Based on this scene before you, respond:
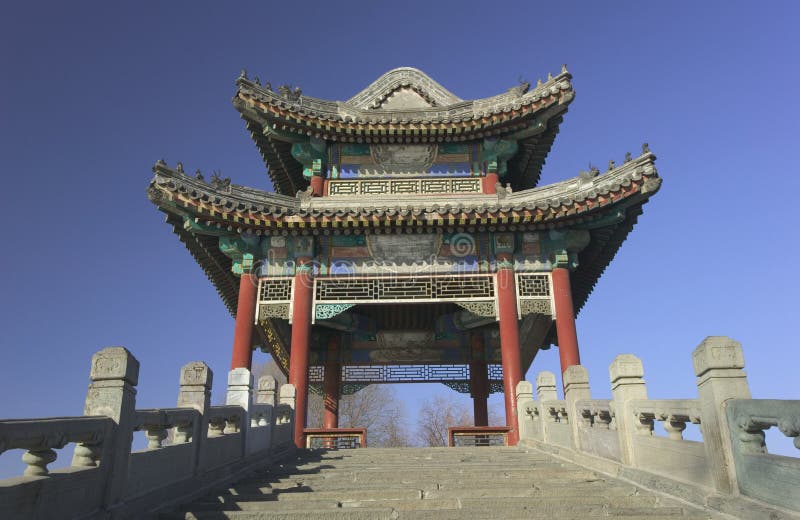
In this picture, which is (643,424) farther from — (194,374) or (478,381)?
(478,381)

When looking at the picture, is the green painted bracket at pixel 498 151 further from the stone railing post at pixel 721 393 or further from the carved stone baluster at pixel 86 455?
the carved stone baluster at pixel 86 455

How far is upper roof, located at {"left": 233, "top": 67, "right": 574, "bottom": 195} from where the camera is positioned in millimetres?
17547

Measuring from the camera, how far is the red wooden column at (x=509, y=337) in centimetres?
1408

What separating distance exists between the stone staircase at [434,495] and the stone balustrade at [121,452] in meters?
0.34

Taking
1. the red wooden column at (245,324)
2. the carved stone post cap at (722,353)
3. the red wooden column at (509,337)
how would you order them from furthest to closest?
the red wooden column at (245,324), the red wooden column at (509,337), the carved stone post cap at (722,353)

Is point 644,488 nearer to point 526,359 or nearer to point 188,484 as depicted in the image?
point 188,484

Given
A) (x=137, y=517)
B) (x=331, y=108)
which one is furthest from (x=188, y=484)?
(x=331, y=108)

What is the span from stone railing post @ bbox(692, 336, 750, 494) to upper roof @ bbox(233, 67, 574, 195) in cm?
1308

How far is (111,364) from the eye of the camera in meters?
5.57

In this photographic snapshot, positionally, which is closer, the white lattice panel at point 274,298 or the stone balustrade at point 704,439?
the stone balustrade at point 704,439

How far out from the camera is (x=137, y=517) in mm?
5578

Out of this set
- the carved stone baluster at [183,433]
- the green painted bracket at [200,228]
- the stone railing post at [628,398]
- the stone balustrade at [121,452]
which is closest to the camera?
the stone balustrade at [121,452]

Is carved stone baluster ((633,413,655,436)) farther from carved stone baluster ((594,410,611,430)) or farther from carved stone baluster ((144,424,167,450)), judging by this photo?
carved stone baluster ((144,424,167,450))

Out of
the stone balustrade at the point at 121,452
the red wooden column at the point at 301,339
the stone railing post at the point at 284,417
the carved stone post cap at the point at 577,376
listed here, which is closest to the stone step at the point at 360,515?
the stone balustrade at the point at 121,452
